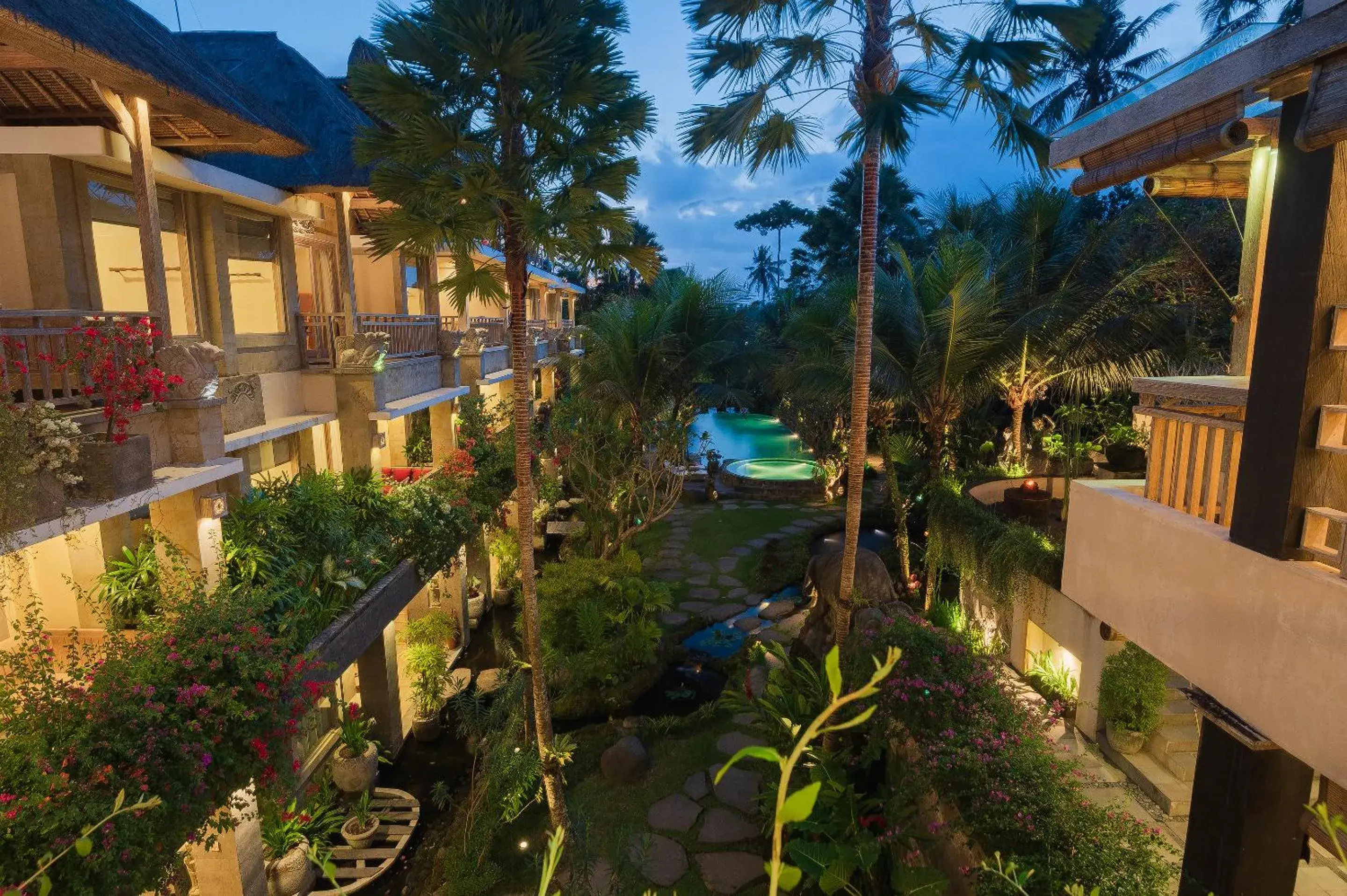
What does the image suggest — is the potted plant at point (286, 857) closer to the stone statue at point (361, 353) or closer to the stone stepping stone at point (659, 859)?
the stone stepping stone at point (659, 859)

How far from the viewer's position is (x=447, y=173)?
22.9 ft

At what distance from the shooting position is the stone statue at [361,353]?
34.1 ft

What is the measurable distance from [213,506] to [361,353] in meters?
3.98

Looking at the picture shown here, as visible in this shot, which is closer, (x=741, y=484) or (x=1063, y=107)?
(x=741, y=484)

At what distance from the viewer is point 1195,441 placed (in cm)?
457

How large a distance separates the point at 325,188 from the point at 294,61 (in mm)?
2704

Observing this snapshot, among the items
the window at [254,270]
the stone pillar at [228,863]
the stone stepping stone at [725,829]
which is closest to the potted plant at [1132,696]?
the stone stepping stone at [725,829]

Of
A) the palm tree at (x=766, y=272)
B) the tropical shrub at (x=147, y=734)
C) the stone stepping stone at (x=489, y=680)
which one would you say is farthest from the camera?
the palm tree at (x=766, y=272)

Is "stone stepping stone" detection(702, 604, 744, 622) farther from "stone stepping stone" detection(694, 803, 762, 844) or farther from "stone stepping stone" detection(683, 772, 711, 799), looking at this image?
"stone stepping stone" detection(694, 803, 762, 844)

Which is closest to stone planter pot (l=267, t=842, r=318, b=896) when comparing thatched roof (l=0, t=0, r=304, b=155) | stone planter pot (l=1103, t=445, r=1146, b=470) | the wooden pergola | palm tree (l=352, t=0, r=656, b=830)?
palm tree (l=352, t=0, r=656, b=830)

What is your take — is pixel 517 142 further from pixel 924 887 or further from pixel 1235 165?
pixel 924 887

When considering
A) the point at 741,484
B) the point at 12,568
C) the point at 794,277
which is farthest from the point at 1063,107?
the point at 12,568

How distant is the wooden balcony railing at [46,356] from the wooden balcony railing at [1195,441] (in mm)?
7829

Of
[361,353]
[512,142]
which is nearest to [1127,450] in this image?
[512,142]
